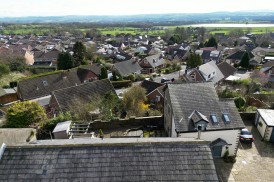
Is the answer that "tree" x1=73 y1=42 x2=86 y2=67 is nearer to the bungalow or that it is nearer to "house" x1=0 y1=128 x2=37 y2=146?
the bungalow

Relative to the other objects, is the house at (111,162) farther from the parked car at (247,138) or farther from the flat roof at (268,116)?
the flat roof at (268,116)

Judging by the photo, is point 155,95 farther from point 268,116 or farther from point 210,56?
point 210,56

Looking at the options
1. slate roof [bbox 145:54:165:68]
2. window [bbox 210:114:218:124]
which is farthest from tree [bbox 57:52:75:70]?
window [bbox 210:114:218:124]

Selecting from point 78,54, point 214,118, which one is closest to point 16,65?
point 78,54

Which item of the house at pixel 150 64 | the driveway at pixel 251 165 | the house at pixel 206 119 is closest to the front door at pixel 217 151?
the house at pixel 206 119

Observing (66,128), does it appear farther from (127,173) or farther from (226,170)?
(226,170)
